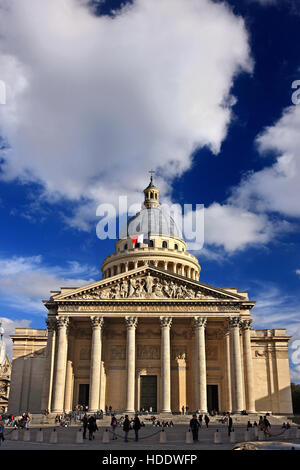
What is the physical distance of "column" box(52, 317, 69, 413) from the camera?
49.4 m

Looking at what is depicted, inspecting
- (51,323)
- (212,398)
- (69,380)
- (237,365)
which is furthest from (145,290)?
(212,398)

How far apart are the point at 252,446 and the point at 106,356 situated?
1804 inches

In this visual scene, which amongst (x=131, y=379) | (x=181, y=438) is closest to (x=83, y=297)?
(x=131, y=379)

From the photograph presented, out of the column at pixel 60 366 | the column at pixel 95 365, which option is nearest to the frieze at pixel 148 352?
the column at pixel 95 365

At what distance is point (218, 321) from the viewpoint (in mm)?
53906

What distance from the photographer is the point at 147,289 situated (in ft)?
173

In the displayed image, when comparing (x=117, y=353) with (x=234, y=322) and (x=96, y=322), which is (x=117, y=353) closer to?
(x=96, y=322)

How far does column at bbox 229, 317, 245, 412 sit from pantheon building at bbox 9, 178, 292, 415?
0.35 ft

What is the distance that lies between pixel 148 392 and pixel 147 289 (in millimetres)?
12844

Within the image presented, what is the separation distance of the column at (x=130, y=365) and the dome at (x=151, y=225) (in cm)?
2866

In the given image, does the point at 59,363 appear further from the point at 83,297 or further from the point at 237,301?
the point at 237,301

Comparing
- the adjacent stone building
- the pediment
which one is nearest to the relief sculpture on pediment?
the pediment

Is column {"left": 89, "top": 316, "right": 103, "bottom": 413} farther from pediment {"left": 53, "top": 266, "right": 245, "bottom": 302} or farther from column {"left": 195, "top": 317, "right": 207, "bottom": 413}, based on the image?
column {"left": 195, "top": 317, "right": 207, "bottom": 413}

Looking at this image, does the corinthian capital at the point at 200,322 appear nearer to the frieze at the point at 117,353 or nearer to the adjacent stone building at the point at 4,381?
the frieze at the point at 117,353
